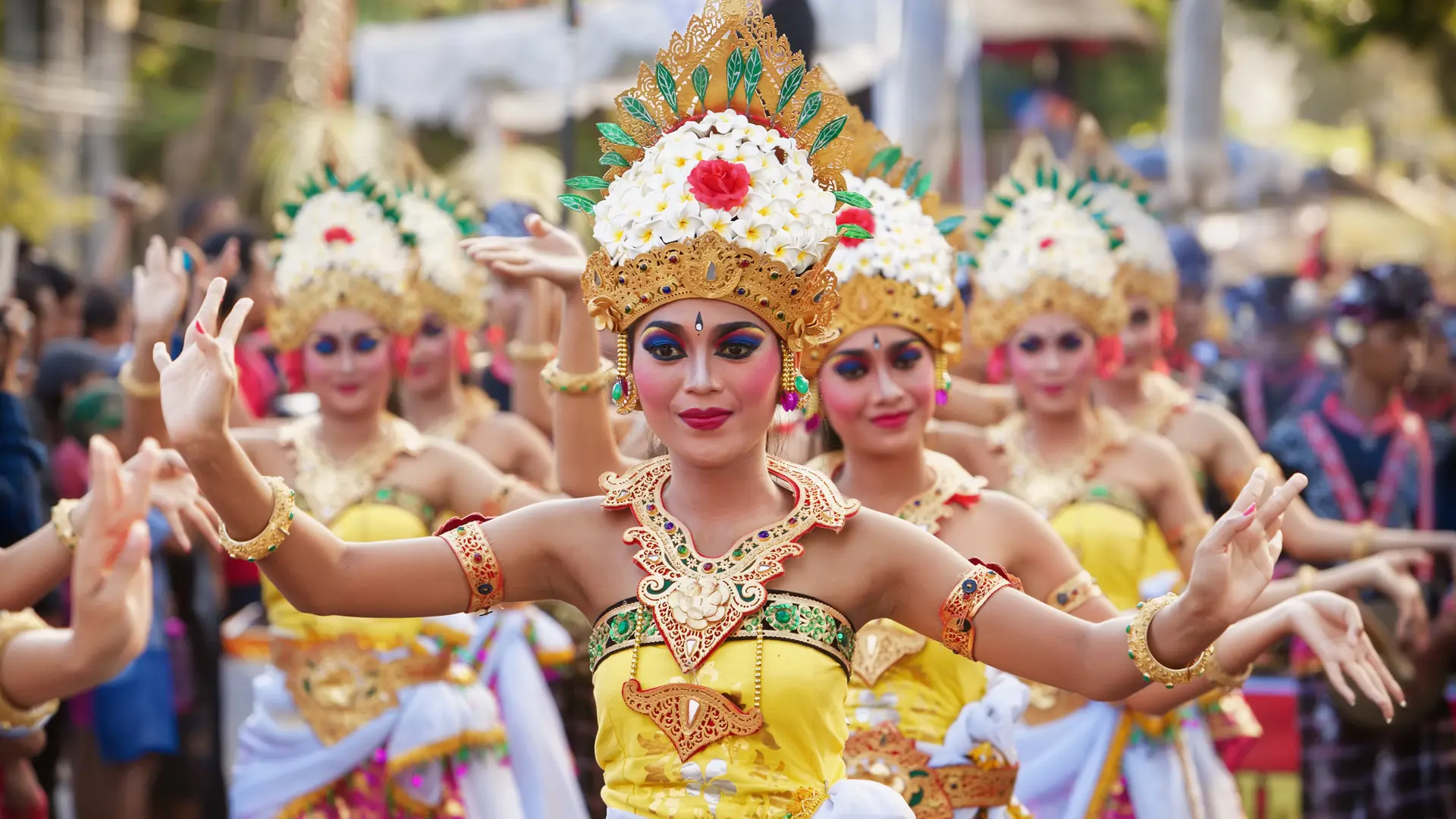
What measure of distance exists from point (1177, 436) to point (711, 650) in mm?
3702

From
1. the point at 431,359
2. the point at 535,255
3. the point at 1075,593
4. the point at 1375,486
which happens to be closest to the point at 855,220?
the point at 535,255

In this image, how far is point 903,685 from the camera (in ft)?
14.8

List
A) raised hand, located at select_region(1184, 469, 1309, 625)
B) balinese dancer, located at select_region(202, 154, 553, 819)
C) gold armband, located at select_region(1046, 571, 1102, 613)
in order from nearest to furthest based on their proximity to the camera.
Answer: raised hand, located at select_region(1184, 469, 1309, 625), gold armband, located at select_region(1046, 571, 1102, 613), balinese dancer, located at select_region(202, 154, 553, 819)

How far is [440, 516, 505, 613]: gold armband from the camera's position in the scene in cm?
343

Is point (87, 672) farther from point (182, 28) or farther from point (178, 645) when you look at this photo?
point (182, 28)

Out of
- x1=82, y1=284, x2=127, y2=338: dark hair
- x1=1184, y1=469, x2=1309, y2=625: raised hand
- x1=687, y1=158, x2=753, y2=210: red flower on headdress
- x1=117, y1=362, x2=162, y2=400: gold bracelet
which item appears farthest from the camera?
x1=82, y1=284, x2=127, y2=338: dark hair

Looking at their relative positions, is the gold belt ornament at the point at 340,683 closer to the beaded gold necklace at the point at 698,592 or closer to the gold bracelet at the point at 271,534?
the beaded gold necklace at the point at 698,592

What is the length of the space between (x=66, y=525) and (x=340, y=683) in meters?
1.55

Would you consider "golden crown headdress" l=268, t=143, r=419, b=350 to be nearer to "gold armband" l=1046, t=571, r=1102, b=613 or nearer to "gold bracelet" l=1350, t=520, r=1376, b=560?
"gold armband" l=1046, t=571, r=1102, b=613

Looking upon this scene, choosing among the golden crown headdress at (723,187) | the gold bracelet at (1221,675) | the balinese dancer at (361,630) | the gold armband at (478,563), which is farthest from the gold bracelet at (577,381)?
the gold bracelet at (1221,675)

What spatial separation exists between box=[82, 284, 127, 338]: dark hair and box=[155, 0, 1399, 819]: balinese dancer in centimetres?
535

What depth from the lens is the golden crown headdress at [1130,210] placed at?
688 cm

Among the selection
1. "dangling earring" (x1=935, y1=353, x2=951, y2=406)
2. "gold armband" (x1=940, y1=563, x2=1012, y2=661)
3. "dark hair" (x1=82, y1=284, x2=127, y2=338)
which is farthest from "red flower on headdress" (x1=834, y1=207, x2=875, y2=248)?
"dark hair" (x1=82, y1=284, x2=127, y2=338)

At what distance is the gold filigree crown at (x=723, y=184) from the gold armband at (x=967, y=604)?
0.57 m
